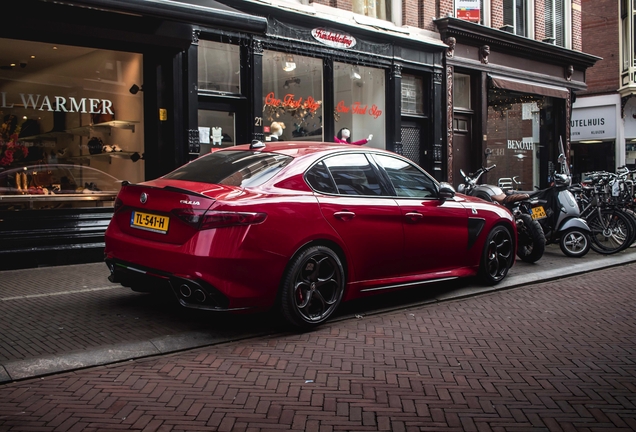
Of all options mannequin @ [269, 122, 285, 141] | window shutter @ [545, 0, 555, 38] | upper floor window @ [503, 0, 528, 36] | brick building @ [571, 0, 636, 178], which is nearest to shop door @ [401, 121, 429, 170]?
mannequin @ [269, 122, 285, 141]

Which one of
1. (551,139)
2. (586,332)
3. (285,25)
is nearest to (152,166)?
(285,25)

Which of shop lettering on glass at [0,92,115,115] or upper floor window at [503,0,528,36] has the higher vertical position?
upper floor window at [503,0,528,36]

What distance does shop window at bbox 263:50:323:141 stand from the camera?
39.0 feet

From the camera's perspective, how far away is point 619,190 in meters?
10.3

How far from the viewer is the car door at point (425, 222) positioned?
6051 millimetres

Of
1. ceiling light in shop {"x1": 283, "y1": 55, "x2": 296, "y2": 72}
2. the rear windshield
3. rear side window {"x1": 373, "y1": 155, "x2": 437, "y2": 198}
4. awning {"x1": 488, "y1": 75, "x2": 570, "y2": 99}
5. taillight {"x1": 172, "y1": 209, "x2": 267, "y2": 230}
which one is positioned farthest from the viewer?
awning {"x1": 488, "y1": 75, "x2": 570, "y2": 99}

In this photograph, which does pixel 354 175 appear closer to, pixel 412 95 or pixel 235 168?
pixel 235 168

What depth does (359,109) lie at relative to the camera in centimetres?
1390

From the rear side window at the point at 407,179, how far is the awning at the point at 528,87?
10824mm

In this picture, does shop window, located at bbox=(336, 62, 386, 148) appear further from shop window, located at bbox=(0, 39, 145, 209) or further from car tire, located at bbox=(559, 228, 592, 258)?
car tire, located at bbox=(559, 228, 592, 258)

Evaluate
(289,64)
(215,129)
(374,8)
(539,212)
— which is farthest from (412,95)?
(539,212)

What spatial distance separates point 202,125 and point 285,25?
263cm

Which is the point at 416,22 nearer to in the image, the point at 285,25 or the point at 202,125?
the point at 285,25

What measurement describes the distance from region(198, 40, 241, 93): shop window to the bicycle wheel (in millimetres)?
6547
